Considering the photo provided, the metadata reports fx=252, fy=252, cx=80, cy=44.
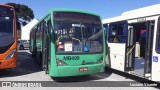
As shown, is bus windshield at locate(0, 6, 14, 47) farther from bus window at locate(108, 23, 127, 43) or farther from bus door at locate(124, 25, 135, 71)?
bus door at locate(124, 25, 135, 71)

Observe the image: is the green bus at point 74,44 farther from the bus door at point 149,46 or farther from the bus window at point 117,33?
the bus door at point 149,46

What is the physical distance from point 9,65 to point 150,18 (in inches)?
247

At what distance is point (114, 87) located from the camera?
9.24 m

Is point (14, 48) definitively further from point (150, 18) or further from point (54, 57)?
point (150, 18)

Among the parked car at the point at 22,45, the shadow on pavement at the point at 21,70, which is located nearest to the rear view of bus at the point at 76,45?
the shadow on pavement at the point at 21,70

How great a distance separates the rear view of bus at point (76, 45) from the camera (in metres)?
9.59

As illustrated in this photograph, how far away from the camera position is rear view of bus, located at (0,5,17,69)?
10891mm

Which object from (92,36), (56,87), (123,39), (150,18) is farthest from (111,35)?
(56,87)

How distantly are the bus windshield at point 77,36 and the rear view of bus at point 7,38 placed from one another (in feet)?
8.27

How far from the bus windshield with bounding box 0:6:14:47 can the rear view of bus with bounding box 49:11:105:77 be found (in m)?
2.45

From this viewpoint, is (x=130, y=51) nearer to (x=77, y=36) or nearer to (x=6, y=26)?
(x=77, y=36)

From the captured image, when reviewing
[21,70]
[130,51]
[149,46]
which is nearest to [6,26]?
[21,70]

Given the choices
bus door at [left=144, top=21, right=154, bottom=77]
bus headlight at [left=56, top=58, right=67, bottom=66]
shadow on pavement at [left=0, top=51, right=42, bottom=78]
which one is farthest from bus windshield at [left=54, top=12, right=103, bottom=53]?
shadow on pavement at [left=0, top=51, right=42, bottom=78]

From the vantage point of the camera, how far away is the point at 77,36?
9.98 m
